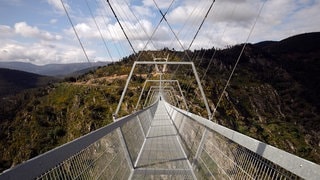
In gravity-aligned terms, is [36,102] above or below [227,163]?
below

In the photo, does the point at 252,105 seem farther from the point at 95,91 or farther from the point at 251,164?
the point at 251,164

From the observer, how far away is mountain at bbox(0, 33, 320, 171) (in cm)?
9988

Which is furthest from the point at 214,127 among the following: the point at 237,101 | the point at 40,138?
the point at 237,101

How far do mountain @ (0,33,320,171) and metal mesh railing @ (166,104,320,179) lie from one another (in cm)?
7170

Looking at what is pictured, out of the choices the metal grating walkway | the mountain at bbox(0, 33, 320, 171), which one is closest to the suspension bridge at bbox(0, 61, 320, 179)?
the metal grating walkway

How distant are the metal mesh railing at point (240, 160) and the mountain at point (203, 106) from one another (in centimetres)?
7170

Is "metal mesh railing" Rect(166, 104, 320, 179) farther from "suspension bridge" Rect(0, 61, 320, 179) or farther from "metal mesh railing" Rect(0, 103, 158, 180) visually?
"metal mesh railing" Rect(0, 103, 158, 180)

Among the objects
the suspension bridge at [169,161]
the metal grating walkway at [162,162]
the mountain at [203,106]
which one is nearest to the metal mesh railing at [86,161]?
the suspension bridge at [169,161]

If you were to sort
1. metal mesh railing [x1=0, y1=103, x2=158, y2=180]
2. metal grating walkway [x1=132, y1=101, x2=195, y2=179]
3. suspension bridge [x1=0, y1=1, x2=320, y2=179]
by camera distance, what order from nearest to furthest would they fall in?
metal mesh railing [x1=0, y1=103, x2=158, y2=180]
suspension bridge [x1=0, y1=1, x2=320, y2=179]
metal grating walkway [x1=132, y1=101, x2=195, y2=179]

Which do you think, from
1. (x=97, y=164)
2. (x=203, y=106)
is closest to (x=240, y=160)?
(x=97, y=164)

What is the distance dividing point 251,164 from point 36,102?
13163 cm

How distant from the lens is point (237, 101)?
130m

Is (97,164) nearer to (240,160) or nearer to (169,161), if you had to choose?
(240,160)

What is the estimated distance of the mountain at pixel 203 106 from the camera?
99.9m
